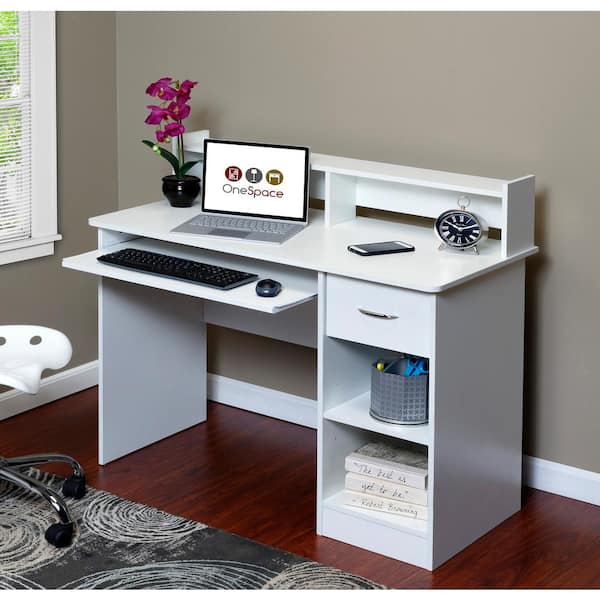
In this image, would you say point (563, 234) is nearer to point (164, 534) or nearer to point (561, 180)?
point (561, 180)

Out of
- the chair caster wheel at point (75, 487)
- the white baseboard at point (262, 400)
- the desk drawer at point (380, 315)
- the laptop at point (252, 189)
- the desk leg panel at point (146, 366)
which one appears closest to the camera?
the desk drawer at point (380, 315)

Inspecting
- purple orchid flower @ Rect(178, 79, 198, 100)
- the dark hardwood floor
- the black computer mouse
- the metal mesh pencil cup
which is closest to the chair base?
the dark hardwood floor

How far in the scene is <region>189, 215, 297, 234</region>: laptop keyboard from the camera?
11.9 ft

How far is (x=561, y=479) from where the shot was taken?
3664 mm

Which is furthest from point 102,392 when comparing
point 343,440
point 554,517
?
point 554,517

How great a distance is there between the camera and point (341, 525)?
334 centimetres

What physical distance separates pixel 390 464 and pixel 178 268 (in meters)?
0.84

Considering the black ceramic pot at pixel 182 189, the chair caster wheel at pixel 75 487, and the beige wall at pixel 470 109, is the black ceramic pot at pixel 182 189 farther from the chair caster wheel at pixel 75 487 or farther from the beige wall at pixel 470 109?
the chair caster wheel at pixel 75 487

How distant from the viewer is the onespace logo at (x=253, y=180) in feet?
12.3

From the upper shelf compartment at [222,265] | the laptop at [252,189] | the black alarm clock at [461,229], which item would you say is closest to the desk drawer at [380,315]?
the upper shelf compartment at [222,265]

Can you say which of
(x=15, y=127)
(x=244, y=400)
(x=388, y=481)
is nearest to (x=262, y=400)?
(x=244, y=400)

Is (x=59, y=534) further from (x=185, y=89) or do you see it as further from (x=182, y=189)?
(x=185, y=89)

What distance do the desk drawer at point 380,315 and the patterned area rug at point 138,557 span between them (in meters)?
0.63

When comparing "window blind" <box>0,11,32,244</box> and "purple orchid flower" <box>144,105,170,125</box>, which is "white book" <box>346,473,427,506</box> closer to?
"purple orchid flower" <box>144,105,170,125</box>
